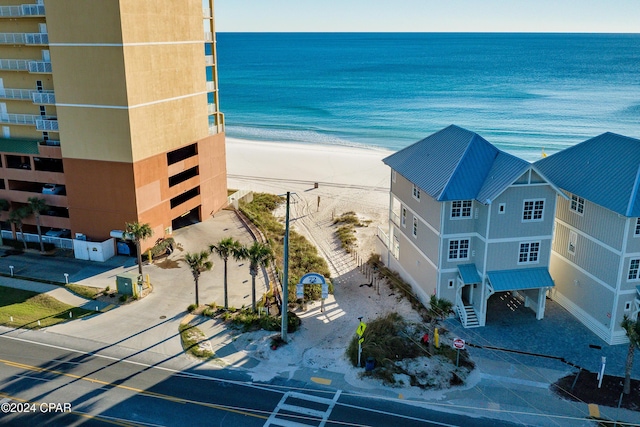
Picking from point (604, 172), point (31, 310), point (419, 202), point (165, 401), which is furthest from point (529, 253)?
point (31, 310)

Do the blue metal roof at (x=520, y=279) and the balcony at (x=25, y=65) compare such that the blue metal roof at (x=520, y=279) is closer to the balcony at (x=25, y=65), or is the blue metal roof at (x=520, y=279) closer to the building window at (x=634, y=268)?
the building window at (x=634, y=268)

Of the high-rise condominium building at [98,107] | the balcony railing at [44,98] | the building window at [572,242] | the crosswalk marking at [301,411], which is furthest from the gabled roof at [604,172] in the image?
the balcony railing at [44,98]

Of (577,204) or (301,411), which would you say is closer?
(301,411)

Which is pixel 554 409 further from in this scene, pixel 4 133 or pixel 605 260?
pixel 4 133

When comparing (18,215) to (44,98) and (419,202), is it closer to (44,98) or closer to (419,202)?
(44,98)

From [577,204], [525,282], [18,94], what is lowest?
[525,282]

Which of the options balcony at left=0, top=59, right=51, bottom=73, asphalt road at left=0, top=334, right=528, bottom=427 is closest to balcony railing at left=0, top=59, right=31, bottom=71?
balcony at left=0, top=59, right=51, bottom=73
